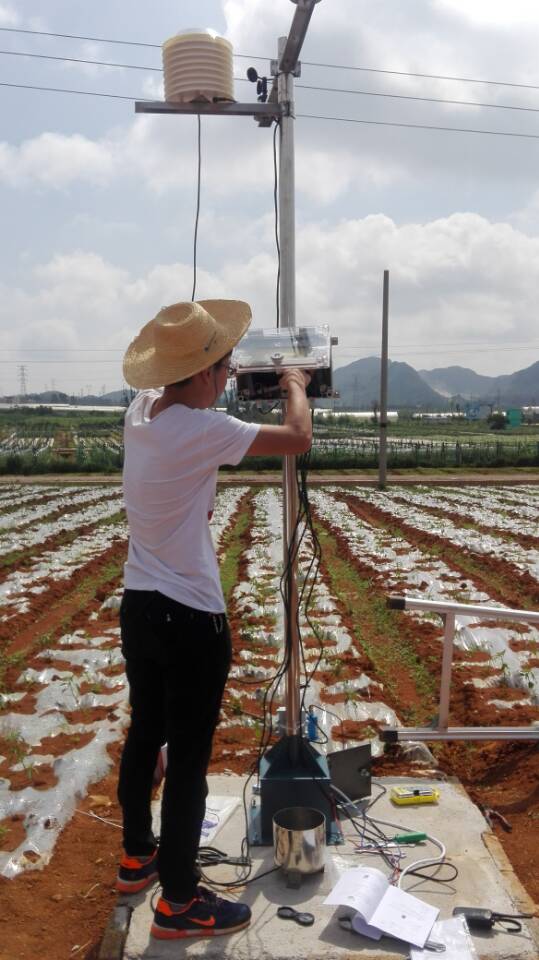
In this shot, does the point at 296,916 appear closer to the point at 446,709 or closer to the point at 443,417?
the point at 446,709

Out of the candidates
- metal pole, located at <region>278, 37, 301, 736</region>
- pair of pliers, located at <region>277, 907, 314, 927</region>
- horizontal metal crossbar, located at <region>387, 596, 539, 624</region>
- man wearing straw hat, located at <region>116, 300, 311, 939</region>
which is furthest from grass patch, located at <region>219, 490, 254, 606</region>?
Answer: man wearing straw hat, located at <region>116, 300, 311, 939</region>

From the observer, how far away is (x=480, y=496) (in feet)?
57.5

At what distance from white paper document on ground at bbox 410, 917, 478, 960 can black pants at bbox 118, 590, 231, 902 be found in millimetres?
725

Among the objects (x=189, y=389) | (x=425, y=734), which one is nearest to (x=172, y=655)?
(x=189, y=389)

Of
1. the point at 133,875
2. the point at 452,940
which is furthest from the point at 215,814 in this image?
the point at 452,940

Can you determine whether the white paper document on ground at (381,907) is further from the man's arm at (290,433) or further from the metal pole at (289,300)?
the man's arm at (290,433)

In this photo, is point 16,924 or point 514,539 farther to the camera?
point 514,539

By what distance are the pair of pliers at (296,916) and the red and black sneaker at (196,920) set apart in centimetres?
13

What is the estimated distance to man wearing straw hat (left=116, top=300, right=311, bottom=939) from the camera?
2.29 m

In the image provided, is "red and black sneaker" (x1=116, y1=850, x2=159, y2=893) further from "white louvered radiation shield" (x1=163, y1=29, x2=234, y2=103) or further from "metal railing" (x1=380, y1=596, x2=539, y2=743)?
"white louvered radiation shield" (x1=163, y1=29, x2=234, y2=103)

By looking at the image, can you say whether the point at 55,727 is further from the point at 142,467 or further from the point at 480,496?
the point at 480,496

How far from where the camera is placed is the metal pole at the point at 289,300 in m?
2.98

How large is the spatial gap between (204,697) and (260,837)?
966 mm

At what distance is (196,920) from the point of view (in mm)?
2404
